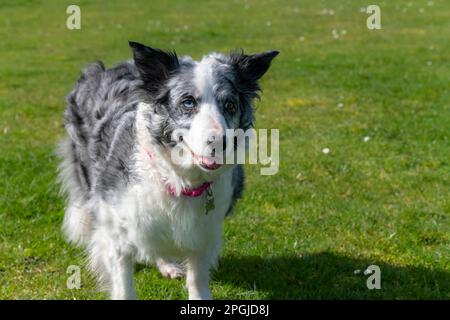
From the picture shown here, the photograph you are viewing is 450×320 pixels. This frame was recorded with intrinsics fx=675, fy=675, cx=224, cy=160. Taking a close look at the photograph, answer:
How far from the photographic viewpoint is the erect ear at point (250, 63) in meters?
4.75

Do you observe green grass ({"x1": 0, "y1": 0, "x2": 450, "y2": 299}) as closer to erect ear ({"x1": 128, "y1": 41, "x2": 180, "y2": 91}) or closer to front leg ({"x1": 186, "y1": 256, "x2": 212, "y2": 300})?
front leg ({"x1": 186, "y1": 256, "x2": 212, "y2": 300})

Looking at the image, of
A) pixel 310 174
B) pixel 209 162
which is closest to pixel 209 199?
pixel 209 162

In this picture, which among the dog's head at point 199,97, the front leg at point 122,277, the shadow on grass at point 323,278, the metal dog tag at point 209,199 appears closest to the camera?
the dog's head at point 199,97

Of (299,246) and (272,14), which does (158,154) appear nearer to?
(299,246)

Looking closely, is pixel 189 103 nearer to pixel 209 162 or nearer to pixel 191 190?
pixel 209 162

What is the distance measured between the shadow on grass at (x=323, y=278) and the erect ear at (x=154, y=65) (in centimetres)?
186

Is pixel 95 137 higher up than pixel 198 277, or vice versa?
pixel 95 137

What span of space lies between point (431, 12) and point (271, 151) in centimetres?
1426

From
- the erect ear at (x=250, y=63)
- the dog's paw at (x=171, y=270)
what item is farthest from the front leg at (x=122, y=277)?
the erect ear at (x=250, y=63)

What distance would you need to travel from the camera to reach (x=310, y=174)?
7.95 metres

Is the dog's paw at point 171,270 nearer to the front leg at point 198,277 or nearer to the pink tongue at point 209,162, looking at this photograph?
the front leg at point 198,277

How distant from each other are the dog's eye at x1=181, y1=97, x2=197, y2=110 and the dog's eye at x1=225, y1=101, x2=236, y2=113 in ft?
0.70

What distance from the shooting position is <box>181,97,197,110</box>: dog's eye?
14.4 ft

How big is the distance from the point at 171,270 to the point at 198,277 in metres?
0.61
